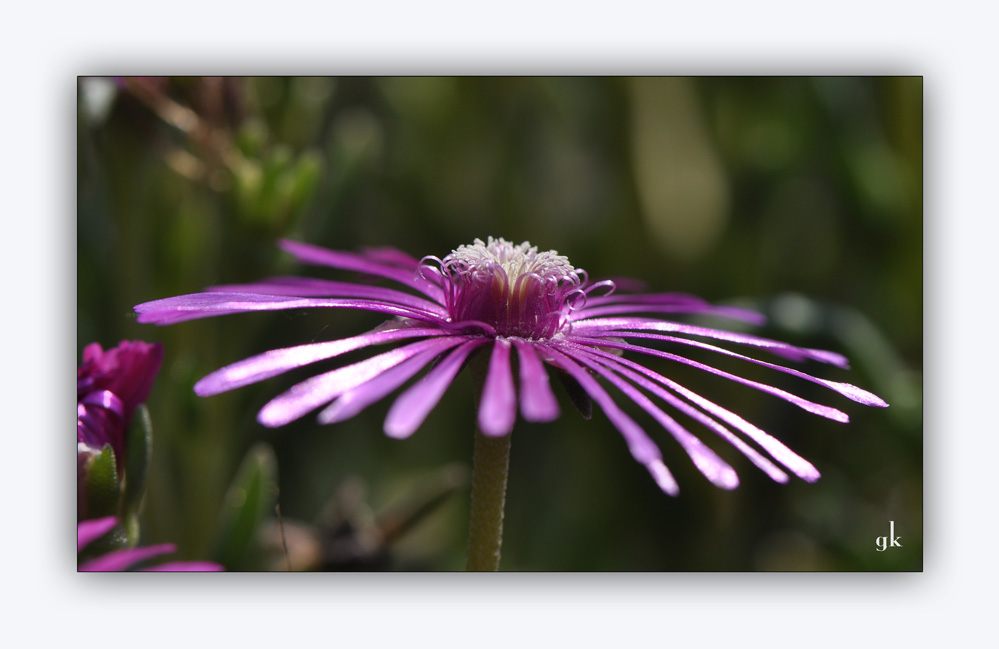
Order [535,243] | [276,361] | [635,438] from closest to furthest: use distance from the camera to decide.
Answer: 1. [635,438]
2. [276,361]
3. [535,243]

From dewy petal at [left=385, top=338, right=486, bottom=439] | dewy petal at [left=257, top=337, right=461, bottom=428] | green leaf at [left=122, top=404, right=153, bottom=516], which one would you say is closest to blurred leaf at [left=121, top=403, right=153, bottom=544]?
green leaf at [left=122, top=404, right=153, bottom=516]

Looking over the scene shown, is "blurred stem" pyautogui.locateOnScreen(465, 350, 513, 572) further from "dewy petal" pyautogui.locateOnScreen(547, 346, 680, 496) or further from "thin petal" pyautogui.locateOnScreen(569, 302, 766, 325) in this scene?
"thin petal" pyautogui.locateOnScreen(569, 302, 766, 325)

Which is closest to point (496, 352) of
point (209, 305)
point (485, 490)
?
point (485, 490)

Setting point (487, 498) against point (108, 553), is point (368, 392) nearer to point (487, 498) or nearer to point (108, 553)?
point (487, 498)

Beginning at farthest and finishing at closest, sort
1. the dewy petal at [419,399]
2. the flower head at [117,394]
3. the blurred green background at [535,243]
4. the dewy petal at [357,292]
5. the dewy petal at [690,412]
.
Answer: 1. the blurred green background at [535,243]
2. the dewy petal at [357,292]
3. the flower head at [117,394]
4. the dewy petal at [690,412]
5. the dewy petal at [419,399]
